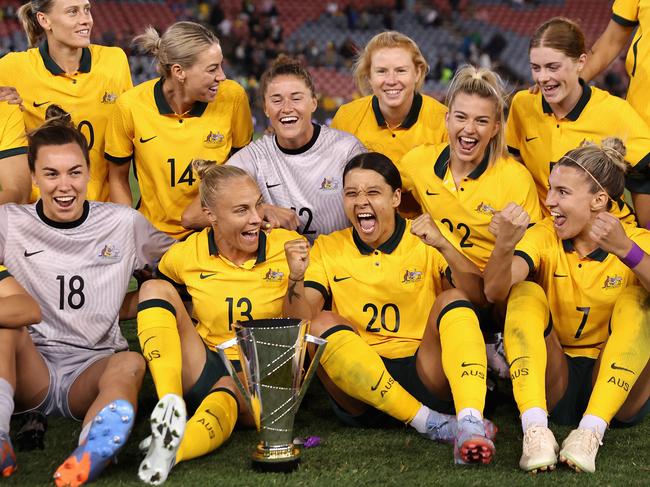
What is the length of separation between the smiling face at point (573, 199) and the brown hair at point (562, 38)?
2.66 ft

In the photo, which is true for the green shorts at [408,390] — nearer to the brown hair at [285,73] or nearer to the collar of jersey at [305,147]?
the collar of jersey at [305,147]

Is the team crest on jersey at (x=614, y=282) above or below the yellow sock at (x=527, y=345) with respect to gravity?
above

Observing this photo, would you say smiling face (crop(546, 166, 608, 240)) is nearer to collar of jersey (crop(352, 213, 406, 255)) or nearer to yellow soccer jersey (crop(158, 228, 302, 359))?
collar of jersey (crop(352, 213, 406, 255))

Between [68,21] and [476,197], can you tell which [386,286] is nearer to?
[476,197]

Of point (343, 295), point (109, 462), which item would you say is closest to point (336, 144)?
point (343, 295)

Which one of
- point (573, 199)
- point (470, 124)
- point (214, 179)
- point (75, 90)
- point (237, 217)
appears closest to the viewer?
point (573, 199)

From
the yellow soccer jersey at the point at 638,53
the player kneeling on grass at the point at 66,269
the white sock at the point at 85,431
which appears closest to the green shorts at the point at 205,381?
the player kneeling on grass at the point at 66,269

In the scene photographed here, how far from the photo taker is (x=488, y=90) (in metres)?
3.93

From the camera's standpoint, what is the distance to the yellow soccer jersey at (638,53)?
14.7ft

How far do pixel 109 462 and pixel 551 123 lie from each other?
8.28 feet

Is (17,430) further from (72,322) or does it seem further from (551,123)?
(551,123)

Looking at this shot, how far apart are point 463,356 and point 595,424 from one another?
20.0 inches

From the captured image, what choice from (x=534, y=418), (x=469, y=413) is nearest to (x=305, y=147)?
(x=469, y=413)

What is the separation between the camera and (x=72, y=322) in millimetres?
3666
